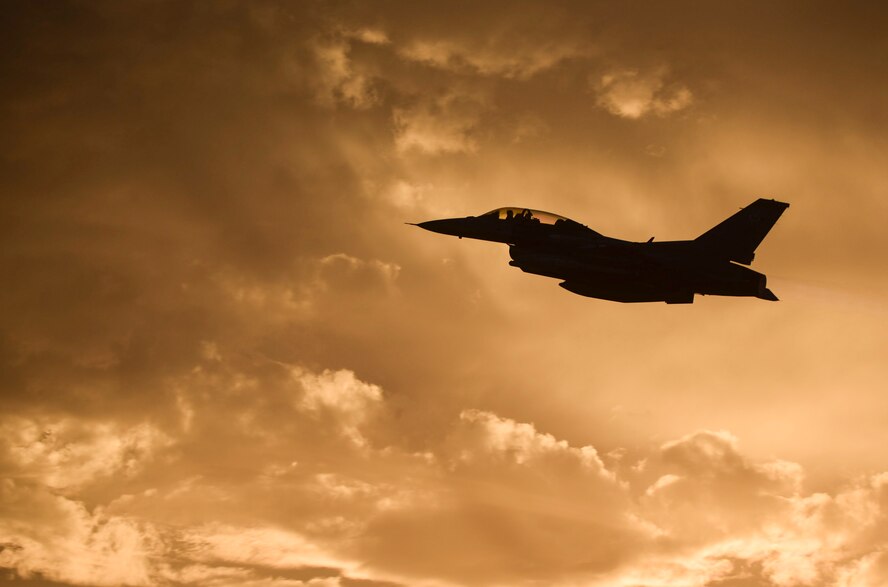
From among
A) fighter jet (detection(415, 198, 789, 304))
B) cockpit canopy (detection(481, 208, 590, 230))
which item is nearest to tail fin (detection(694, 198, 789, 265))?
fighter jet (detection(415, 198, 789, 304))

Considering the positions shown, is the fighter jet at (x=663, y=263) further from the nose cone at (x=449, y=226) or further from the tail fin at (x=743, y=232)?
the nose cone at (x=449, y=226)

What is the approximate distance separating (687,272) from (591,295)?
510 centimetres

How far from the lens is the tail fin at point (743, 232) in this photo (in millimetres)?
43562

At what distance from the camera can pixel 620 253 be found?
143 feet

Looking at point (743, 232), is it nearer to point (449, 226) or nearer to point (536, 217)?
point (536, 217)

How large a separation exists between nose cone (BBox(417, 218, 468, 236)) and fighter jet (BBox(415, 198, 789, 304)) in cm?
468

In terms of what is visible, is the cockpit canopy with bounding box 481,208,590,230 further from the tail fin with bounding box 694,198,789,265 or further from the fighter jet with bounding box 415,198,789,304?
the tail fin with bounding box 694,198,789,265

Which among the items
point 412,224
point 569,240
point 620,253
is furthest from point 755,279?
point 412,224

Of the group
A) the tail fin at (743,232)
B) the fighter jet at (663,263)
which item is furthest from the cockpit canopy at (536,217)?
the tail fin at (743,232)

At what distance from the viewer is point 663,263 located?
4341cm

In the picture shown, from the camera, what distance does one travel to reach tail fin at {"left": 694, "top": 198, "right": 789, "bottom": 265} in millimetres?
43562

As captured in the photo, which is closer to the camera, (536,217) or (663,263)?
(663,263)

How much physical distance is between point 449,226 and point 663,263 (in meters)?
12.4

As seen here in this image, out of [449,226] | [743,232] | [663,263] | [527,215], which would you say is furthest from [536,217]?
[743,232]
